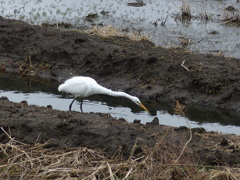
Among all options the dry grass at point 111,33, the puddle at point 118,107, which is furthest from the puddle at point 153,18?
the puddle at point 118,107

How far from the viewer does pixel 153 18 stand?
70.4 ft

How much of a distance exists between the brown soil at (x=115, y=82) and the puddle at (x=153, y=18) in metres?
2.54

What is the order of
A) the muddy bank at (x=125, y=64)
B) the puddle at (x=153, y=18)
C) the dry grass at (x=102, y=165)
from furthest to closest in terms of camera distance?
the puddle at (x=153, y=18) → the muddy bank at (x=125, y=64) → the dry grass at (x=102, y=165)

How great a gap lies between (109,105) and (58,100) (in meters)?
1.22

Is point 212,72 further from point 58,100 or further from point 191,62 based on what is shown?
point 58,100

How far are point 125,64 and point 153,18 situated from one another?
728 cm

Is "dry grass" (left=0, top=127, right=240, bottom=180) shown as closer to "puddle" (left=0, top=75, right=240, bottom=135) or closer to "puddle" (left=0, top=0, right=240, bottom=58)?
"puddle" (left=0, top=75, right=240, bottom=135)

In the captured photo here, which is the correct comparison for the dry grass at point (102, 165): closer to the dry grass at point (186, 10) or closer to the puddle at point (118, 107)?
the puddle at point (118, 107)

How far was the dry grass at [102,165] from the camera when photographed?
23.9 feet

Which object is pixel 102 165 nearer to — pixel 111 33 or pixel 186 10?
pixel 111 33

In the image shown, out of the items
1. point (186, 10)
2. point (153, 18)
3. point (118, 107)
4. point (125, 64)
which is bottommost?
point (153, 18)

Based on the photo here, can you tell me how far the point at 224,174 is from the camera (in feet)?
24.1

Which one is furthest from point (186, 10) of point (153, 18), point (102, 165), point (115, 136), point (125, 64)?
point (102, 165)

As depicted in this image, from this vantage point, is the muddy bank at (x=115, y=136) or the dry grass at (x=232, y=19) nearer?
the muddy bank at (x=115, y=136)
